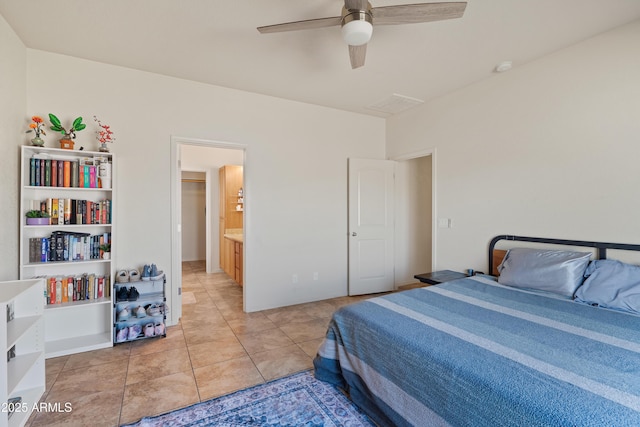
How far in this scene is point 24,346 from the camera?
Answer: 201 centimetres

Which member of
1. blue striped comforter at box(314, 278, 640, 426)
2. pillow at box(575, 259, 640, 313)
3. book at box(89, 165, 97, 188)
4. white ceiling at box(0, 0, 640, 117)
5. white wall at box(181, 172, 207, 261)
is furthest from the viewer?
white wall at box(181, 172, 207, 261)

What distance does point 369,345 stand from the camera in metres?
1.76

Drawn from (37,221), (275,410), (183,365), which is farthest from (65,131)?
(275,410)

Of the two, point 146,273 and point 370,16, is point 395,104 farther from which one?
point 146,273

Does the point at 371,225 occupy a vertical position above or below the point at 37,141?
below

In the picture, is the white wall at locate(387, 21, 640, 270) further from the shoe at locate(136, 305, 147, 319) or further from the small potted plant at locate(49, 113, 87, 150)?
the small potted plant at locate(49, 113, 87, 150)

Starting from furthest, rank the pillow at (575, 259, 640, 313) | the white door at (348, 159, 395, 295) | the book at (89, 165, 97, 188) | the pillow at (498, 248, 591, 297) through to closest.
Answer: the white door at (348, 159, 395, 295)
the book at (89, 165, 97, 188)
the pillow at (498, 248, 591, 297)
the pillow at (575, 259, 640, 313)

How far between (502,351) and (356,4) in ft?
6.51

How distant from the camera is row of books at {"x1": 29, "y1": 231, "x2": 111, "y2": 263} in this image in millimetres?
2549

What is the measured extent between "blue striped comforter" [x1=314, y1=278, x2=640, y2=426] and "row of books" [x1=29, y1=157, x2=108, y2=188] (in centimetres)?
252

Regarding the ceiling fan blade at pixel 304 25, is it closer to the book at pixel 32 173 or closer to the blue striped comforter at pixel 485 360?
the blue striped comforter at pixel 485 360

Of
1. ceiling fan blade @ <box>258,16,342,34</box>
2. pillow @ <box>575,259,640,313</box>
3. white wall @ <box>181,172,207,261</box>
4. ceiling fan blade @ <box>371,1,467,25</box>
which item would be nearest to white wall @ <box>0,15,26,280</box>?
ceiling fan blade @ <box>258,16,342,34</box>

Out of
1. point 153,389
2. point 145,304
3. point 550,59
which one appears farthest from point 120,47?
point 550,59

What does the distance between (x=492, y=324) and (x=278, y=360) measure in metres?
1.65
